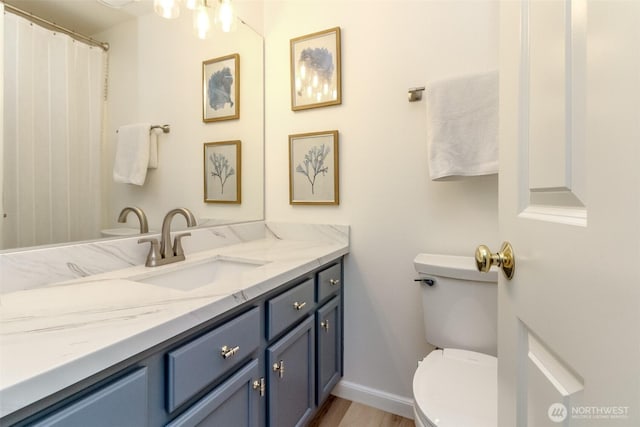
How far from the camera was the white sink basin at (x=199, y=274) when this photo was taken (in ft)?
3.28

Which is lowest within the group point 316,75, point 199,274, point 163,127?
point 199,274

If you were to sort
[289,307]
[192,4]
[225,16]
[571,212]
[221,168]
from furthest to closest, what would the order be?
1. [221,168]
2. [225,16]
3. [192,4]
4. [289,307]
5. [571,212]

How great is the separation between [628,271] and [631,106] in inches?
6.2

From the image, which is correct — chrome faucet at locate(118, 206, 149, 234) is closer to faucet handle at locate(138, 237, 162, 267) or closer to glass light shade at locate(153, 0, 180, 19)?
faucet handle at locate(138, 237, 162, 267)

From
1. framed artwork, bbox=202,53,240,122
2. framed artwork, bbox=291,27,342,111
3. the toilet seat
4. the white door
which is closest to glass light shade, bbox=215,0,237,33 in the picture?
framed artwork, bbox=202,53,240,122

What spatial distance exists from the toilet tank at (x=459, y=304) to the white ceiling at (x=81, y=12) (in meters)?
1.52

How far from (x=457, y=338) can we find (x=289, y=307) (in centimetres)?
73

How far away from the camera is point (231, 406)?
812 millimetres

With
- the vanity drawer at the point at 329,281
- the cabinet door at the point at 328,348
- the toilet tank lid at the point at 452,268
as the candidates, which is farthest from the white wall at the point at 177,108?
the toilet tank lid at the point at 452,268

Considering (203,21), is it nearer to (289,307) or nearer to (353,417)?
(289,307)

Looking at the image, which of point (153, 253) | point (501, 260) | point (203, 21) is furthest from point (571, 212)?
point (203, 21)

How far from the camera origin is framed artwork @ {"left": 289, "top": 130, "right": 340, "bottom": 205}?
5.30 ft

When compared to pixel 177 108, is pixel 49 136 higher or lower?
lower

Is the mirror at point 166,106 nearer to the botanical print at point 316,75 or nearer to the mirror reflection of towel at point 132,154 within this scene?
the mirror reflection of towel at point 132,154
